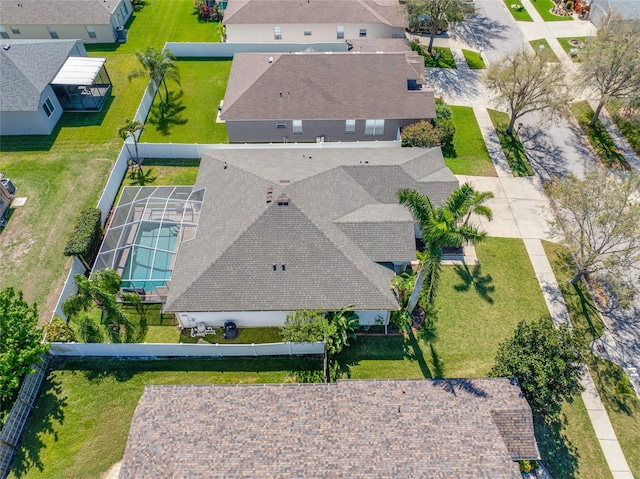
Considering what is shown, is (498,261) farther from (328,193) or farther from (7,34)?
(7,34)

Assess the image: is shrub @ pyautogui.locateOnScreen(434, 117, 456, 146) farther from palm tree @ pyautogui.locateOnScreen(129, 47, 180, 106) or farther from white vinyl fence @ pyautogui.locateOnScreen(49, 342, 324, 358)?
palm tree @ pyautogui.locateOnScreen(129, 47, 180, 106)

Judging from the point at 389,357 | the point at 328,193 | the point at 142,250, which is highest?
the point at 328,193

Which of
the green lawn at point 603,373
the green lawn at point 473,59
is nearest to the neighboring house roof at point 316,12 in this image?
the green lawn at point 473,59

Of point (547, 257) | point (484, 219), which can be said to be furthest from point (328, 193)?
point (547, 257)

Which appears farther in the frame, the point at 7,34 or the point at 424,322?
the point at 7,34

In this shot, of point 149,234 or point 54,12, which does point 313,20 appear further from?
point 149,234

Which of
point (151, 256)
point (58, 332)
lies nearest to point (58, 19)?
point (151, 256)

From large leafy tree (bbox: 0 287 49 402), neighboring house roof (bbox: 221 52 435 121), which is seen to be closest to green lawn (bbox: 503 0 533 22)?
neighboring house roof (bbox: 221 52 435 121)
